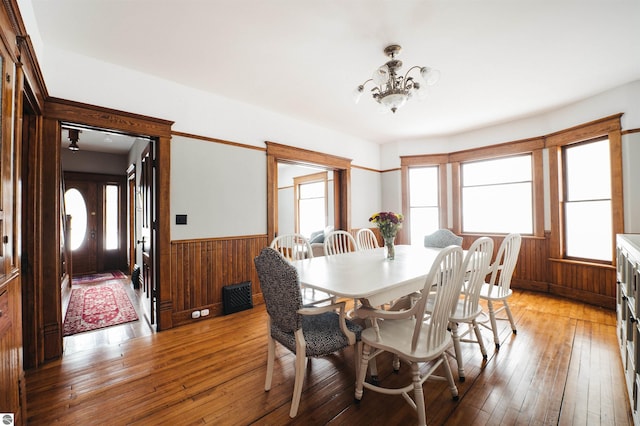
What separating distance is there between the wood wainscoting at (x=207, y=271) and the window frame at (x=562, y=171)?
4379mm

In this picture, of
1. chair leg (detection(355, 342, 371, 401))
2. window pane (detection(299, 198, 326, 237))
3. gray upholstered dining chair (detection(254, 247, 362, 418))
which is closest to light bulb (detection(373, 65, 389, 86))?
gray upholstered dining chair (detection(254, 247, 362, 418))

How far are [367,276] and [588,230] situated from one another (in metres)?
3.86

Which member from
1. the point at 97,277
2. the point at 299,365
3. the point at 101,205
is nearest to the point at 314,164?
the point at 299,365

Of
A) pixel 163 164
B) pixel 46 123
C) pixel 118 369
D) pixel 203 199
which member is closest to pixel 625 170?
pixel 203 199

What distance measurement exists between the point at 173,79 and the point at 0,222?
2.35 metres

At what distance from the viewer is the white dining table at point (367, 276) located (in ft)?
5.48

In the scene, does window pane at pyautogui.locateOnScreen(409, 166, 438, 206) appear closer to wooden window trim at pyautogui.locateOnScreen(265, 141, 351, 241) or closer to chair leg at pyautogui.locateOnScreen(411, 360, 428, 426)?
wooden window trim at pyautogui.locateOnScreen(265, 141, 351, 241)

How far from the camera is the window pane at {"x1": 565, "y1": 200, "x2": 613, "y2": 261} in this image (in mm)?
3611

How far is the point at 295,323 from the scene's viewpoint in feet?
5.30

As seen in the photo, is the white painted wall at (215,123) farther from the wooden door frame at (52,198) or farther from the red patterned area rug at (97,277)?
the red patterned area rug at (97,277)

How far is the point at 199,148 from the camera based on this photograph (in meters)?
3.26

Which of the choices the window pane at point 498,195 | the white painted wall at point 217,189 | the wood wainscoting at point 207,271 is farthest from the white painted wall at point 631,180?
the wood wainscoting at point 207,271

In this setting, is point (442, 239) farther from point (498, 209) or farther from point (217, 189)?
point (217, 189)

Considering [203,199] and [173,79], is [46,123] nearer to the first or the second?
[173,79]
